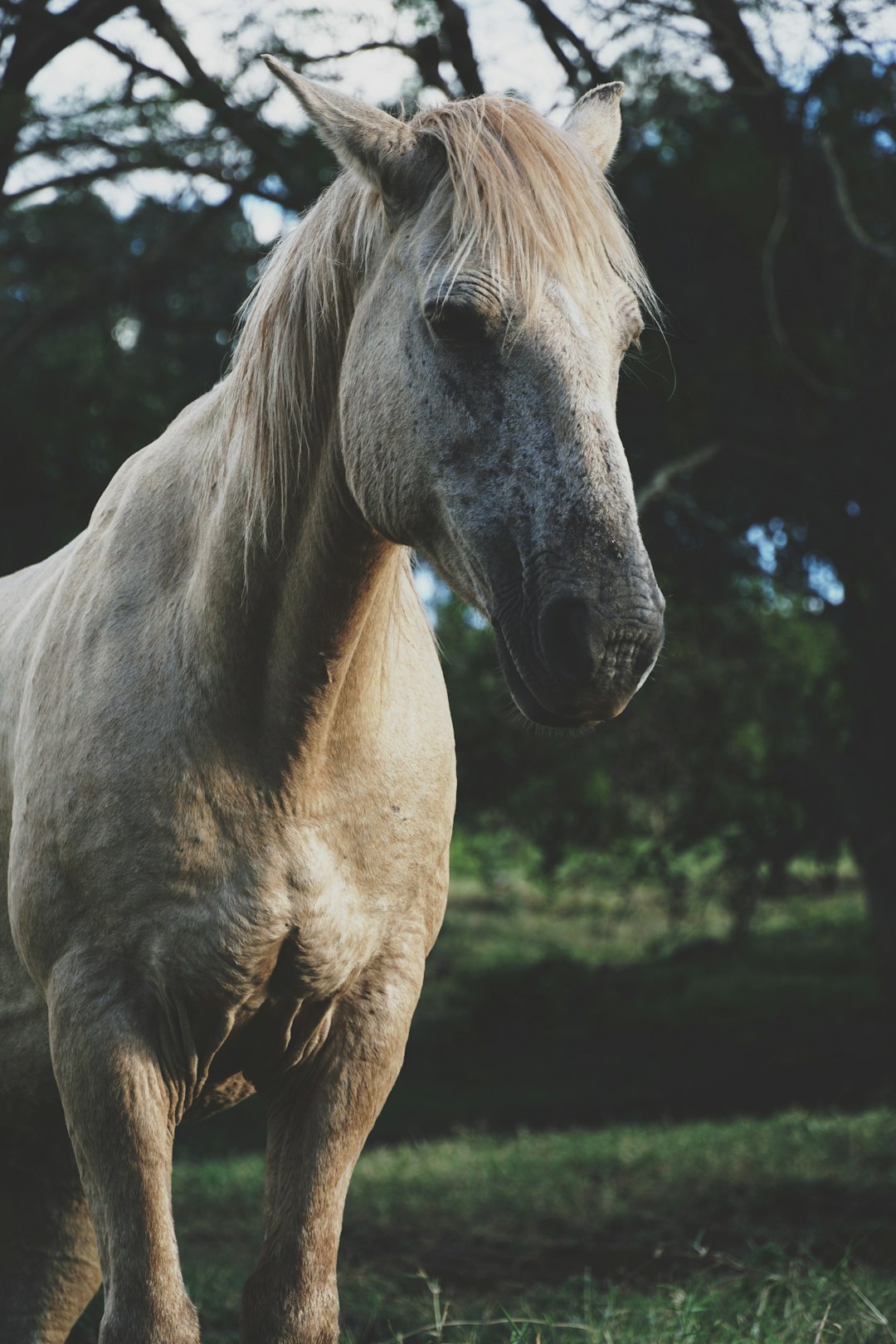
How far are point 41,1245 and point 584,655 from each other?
227cm

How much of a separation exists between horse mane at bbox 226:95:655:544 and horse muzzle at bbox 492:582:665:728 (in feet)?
1.56

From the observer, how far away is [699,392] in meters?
8.09

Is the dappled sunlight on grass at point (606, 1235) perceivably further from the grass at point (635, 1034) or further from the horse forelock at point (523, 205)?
the horse forelock at point (523, 205)

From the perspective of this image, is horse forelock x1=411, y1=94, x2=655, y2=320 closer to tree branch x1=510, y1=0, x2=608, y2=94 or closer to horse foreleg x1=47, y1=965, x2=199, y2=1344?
horse foreleg x1=47, y1=965, x2=199, y2=1344

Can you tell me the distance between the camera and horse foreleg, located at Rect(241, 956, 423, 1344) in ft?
7.36

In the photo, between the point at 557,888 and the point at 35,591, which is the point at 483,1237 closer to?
the point at 35,591

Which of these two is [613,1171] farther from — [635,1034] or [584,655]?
[635,1034]

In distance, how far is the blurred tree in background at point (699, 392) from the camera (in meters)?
7.03


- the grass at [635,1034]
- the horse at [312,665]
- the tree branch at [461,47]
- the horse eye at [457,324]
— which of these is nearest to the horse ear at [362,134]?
the horse at [312,665]

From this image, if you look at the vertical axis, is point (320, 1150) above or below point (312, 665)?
below

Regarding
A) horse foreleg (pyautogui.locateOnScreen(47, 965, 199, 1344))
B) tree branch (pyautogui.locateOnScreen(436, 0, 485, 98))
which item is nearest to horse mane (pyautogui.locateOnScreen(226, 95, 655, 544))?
horse foreleg (pyautogui.locateOnScreen(47, 965, 199, 1344))

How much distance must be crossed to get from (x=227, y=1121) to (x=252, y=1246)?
509cm

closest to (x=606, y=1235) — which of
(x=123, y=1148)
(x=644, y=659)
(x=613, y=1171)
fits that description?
(x=613, y=1171)

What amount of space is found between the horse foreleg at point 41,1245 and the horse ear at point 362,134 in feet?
7.52
